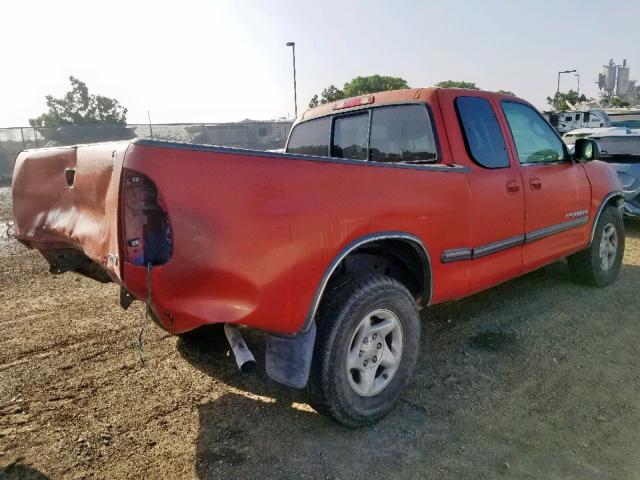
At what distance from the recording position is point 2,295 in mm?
4969

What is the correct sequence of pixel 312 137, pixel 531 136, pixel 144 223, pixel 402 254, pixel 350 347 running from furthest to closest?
1. pixel 312 137
2. pixel 531 136
3. pixel 402 254
4. pixel 350 347
5. pixel 144 223

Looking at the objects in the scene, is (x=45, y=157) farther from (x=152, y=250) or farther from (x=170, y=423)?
(x=170, y=423)

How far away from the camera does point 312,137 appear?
441cm

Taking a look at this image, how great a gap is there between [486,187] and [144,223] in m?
2.38

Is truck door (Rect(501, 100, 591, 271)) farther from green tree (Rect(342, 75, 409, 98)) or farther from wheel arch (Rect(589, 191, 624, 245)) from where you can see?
green tree (Rect(342, 75, 409, 98))

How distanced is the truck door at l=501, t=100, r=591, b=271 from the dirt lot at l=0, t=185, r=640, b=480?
66 centimetres

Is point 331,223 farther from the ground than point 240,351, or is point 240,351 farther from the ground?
point 331,223

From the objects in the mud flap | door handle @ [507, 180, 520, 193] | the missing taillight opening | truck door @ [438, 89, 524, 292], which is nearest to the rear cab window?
truck door @ [438, 89, 524, 292]

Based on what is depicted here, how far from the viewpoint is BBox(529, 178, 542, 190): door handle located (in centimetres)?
386

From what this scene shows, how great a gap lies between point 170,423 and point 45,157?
1.70m

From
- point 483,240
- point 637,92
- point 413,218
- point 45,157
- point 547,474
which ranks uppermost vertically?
point 637,92

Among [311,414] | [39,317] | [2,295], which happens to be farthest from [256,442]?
[2,295]

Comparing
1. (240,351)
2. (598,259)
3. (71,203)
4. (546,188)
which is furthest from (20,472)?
(598,259)

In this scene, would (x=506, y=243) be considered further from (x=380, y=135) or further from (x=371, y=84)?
(x=371, y=84)
